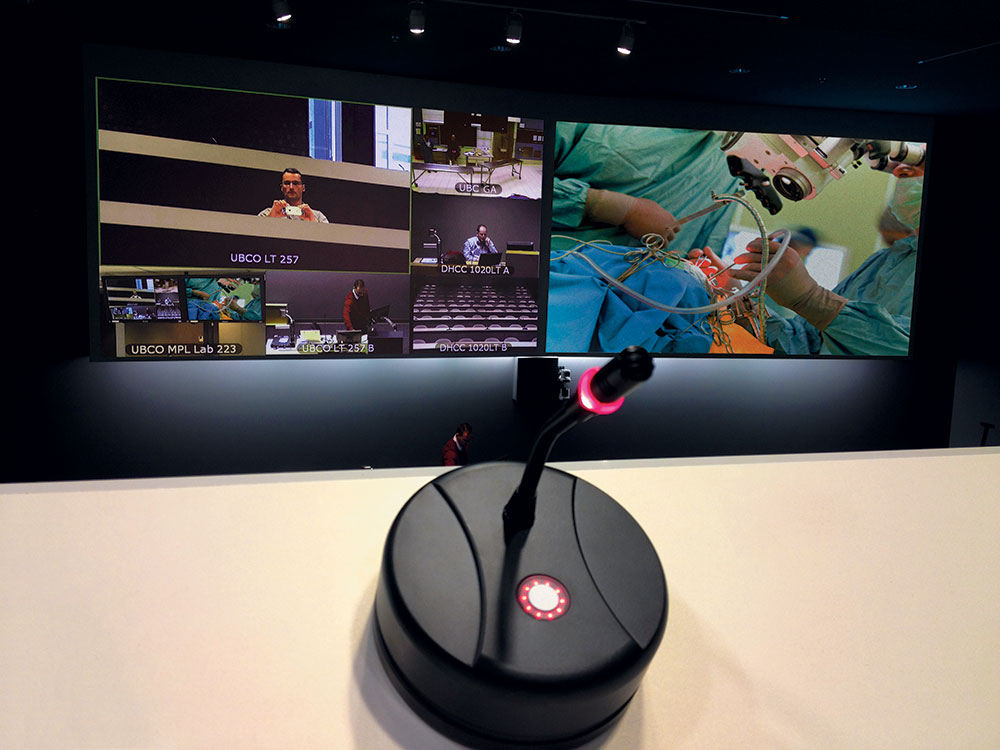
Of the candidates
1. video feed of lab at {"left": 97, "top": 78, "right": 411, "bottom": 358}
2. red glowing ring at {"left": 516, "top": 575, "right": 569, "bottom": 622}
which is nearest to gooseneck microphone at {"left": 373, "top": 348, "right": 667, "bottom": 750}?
red glowing ring at {"left": 516, "top": 575, "right": 569, "bottom": 622}

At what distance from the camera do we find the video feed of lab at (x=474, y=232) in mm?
3531

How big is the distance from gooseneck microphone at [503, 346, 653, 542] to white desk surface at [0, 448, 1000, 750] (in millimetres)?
127

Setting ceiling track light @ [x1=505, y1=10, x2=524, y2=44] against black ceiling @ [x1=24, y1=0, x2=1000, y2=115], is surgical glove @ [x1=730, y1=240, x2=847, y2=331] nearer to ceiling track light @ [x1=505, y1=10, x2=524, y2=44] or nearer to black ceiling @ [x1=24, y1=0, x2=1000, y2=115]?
black ceiling @ [x1=24, y1=0, x2=1000, y2=115]

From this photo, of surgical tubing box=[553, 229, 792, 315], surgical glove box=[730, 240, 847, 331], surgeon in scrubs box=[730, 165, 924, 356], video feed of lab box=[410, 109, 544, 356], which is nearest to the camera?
video feed of lab box=[410, 109, 544, 356]

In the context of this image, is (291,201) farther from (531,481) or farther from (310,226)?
(531,481)

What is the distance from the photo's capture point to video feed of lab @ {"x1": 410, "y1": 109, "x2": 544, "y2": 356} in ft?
11.6

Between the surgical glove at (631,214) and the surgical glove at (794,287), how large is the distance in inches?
20.7

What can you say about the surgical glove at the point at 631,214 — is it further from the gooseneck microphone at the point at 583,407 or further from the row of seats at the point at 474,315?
the gooseneck microphone at the point at 583,407

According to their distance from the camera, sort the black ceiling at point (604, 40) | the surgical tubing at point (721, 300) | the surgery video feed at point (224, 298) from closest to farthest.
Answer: the black ceiling at point (604, 40), the surgery video feed at point (224, 298), the surgical tubing at point (721, 300)

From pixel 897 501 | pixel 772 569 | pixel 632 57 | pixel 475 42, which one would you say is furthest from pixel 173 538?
pixel 632 57

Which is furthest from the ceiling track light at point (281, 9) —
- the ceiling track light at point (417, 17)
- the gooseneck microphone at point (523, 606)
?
the gooseneck microphone at point (523, 606)

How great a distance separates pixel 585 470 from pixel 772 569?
0.58 ft

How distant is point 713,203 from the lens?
397 centimetres

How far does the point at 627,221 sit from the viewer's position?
3885mm
